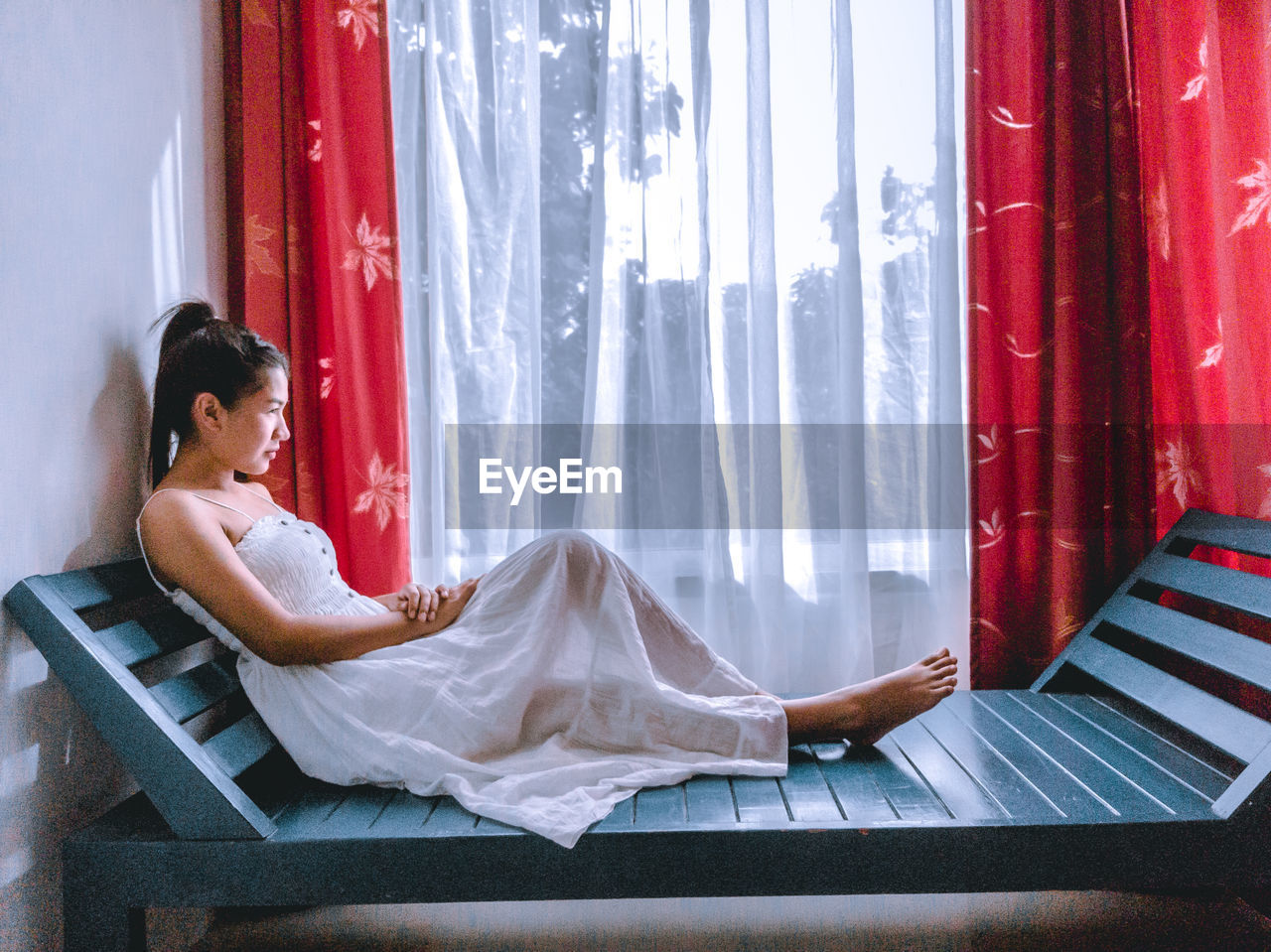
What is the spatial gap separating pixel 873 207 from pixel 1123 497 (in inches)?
33.3

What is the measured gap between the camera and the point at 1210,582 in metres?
1.54

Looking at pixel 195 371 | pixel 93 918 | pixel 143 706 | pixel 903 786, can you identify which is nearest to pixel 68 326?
pixel 195 371

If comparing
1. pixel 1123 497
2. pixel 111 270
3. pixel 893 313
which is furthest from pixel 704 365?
pixel 111 270

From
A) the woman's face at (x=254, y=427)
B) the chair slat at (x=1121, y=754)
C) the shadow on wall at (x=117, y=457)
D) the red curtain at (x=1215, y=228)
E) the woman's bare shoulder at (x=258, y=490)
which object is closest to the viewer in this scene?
the chair slat at (x=1121, y=754)

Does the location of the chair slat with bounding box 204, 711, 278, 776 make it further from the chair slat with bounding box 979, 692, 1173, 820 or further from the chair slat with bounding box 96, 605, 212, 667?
the chair slat with bounding box 979, 692, 1173, 820

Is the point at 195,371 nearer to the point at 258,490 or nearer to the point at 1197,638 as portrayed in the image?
the point at 258,490

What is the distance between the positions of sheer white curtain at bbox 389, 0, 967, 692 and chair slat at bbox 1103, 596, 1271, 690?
13.0 inches

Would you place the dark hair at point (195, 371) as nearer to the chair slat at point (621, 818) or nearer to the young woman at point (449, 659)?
the young woman at point (449, 659)

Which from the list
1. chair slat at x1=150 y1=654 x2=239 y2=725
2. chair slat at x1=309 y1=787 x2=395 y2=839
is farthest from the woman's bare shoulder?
chair slat at x1=309 y1=787 x2=395 y2=839

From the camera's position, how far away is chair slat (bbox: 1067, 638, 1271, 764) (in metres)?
1.24

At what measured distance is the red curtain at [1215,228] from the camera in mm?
1762

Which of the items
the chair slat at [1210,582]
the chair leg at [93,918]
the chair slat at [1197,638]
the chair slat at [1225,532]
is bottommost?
the chair leg at [93,918]

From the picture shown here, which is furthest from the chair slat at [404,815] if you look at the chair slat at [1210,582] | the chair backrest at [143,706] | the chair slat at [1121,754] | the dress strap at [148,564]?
the chair slat at [1210,582]

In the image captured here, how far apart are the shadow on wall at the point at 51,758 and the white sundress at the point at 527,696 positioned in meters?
0.20
